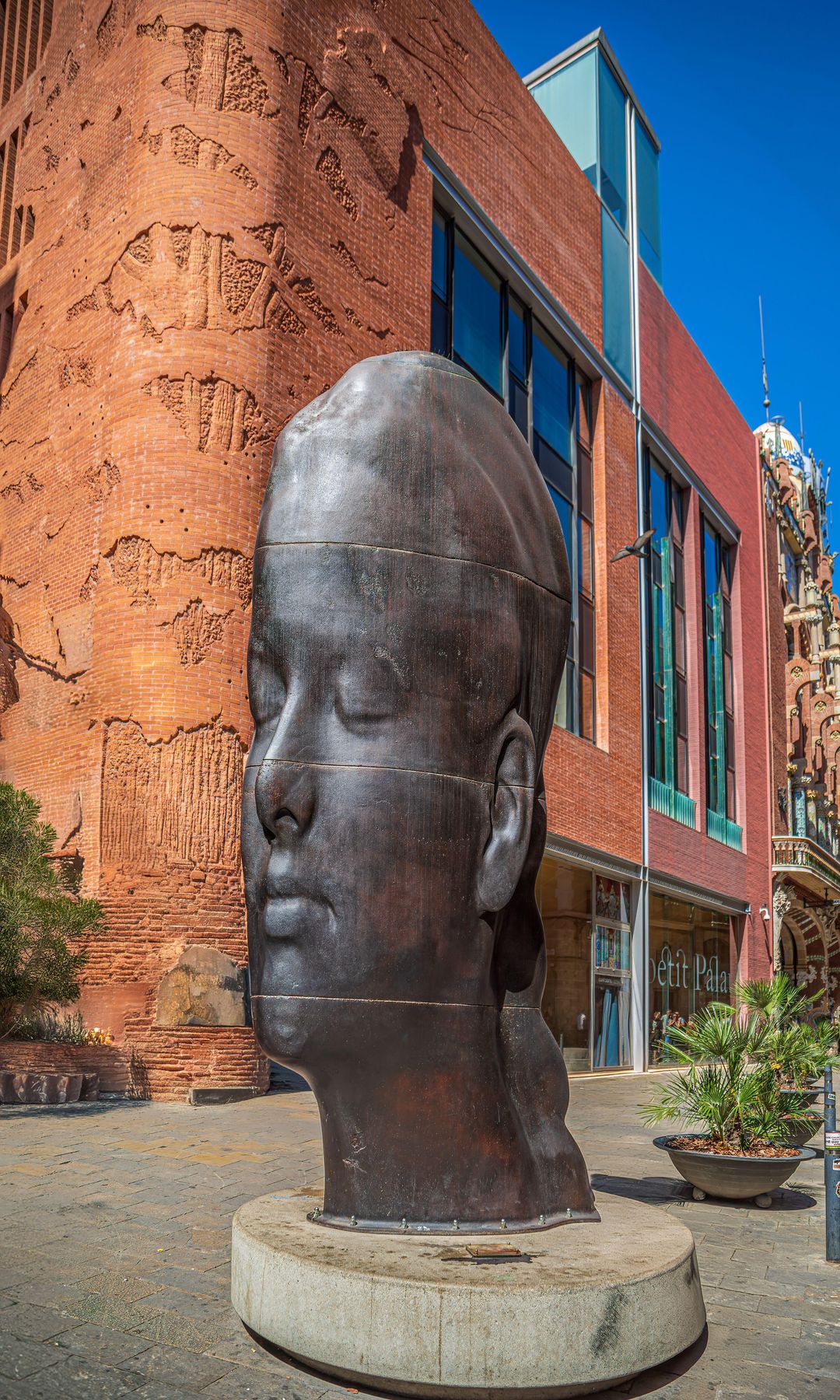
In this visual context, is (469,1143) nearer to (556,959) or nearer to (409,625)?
(409,625)

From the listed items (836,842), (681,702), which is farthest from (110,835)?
(836,842)

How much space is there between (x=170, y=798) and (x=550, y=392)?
11.8 meters

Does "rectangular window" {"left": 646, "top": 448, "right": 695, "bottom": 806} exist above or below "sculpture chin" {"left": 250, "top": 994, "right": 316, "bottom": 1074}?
above

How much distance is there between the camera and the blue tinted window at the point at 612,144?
2409 centimetres

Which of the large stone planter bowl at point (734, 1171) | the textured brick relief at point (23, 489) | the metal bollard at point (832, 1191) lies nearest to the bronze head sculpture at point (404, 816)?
the metal bollard at point (832, 1191)

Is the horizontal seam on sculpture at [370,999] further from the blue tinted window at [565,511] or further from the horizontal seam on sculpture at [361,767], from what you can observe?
the blue tinted window at [565,511]

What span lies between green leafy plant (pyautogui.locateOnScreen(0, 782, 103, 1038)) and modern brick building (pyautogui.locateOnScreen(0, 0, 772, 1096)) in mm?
1043

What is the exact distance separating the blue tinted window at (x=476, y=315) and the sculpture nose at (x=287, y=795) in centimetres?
1440

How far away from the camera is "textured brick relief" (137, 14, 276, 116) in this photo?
13914mm

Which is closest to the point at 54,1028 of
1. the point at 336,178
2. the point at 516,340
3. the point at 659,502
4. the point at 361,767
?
the point at 361,767

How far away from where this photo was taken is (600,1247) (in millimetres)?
4395

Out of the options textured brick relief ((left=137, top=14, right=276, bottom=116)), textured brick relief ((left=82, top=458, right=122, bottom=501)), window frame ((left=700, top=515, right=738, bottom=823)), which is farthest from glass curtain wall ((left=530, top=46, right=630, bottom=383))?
textured brick relief ((left=82, top=458, right=122, bottom=501))

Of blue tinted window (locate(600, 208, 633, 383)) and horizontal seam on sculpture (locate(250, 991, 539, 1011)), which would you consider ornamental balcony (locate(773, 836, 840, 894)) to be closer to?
blue tinted window (locate(600, 208, 633, 383))

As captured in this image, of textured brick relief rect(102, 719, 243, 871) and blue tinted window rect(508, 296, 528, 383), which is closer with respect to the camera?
textured brick relief rect(102, 719, 243, 871)
